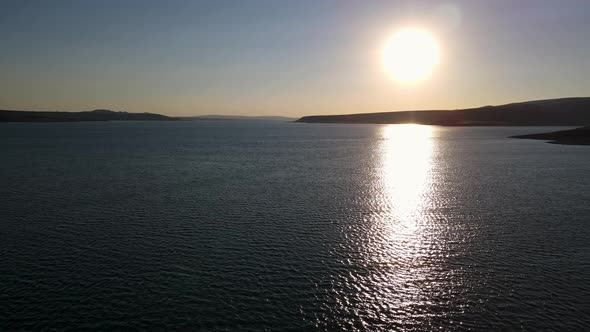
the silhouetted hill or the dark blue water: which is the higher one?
the silhouetted hill

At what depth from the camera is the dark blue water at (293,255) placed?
73.5 ft

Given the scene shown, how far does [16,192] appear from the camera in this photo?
5281cm

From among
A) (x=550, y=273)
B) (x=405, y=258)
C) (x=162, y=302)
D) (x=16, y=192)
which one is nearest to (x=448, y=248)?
(x=405, y=258)

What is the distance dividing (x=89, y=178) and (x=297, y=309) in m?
55.5

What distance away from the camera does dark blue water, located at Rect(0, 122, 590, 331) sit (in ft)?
73.5

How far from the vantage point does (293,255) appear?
3117 cm

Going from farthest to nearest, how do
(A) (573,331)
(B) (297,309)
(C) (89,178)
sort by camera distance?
1. (C) (89,178)
2. (B) (297,309)
3. (A) (573,331)

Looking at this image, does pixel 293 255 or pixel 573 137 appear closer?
pixel 293 255

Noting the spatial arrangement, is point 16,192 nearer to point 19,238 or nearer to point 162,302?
point 19,238

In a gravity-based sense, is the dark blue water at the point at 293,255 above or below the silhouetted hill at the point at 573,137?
below

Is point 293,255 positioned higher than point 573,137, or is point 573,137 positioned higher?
point 573,137

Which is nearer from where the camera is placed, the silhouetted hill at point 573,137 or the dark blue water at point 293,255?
the dark blue water at point 293,255

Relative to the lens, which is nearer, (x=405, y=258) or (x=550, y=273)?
(x=550, y=273)

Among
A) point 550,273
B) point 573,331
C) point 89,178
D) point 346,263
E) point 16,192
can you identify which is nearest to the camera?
point 573,331
